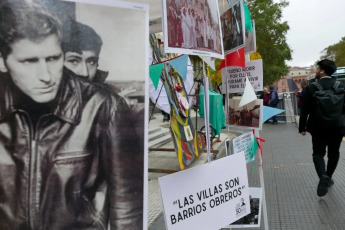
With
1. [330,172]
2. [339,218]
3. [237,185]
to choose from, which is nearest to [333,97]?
[330,172]

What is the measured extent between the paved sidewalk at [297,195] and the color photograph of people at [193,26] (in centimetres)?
245

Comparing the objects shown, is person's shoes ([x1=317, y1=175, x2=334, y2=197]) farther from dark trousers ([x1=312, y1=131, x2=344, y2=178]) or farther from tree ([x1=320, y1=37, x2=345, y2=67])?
tree ([x1=320, y1=37, x2=345, y2=67])

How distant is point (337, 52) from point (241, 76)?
2361 inches

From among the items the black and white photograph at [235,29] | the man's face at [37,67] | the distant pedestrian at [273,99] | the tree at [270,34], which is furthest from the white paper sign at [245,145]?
the tree at [270,34]

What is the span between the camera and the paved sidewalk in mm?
4017

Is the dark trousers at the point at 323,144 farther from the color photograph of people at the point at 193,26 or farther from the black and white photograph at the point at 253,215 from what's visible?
the color photograph of people at the point at 193,26

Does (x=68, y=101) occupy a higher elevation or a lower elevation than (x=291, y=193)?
higher

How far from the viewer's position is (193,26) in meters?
1.98

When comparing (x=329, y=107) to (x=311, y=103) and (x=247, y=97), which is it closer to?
(x=311, y=103)

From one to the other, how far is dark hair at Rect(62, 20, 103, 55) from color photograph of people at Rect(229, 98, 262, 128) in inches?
75.7

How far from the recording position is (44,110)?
1263 mm

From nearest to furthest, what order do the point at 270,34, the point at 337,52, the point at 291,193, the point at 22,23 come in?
the point at 22,23 < the point at 291,193 < the point at 270,34 < the point at 337,52

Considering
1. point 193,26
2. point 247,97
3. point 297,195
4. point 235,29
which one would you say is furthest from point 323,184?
point 193,26

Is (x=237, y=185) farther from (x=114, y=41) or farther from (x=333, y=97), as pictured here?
(x=333, y=97)
